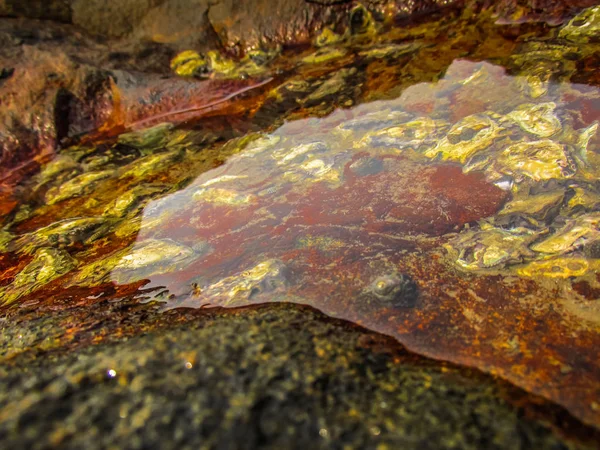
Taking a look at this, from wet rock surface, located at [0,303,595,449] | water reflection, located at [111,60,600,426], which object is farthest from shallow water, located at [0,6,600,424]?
wet rock surface, located at [0,303,595,449]

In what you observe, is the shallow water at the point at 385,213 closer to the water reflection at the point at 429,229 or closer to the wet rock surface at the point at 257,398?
the water reflection at the point at 429,229

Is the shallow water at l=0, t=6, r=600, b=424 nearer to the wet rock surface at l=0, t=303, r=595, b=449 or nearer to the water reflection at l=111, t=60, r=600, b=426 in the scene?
the water reflection at l=111, t=60, r=600, b=426

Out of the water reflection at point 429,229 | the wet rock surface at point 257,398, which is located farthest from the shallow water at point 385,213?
the wet rock surface at point 257,398

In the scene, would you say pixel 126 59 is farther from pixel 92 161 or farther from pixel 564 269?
pixel 564 269

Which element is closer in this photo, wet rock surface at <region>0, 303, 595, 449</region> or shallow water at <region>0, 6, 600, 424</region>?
wet rock surface at <region>0, 303, 595, 449</region>

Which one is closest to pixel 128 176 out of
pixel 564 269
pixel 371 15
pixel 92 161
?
pixel 92 161
